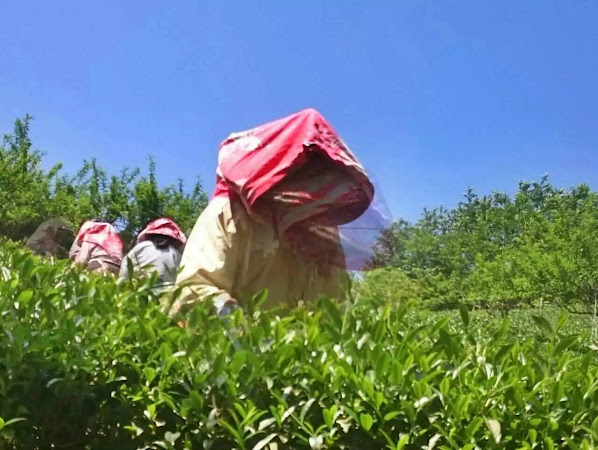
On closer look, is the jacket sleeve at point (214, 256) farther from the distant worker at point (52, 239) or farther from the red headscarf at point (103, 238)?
the distant worker at point (52, 239)

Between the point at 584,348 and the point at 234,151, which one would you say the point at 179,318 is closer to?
the point at 234,151

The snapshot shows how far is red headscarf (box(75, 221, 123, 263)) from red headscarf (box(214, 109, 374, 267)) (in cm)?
580

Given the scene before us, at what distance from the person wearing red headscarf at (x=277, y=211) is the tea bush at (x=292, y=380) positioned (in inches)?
14.5

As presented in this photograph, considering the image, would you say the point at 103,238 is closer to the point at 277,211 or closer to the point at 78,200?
the point at 277,211

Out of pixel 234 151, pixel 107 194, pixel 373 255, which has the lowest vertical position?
pixel 373 255

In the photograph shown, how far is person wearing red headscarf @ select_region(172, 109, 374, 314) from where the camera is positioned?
2.23 m

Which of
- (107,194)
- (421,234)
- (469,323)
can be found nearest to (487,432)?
(469,323)

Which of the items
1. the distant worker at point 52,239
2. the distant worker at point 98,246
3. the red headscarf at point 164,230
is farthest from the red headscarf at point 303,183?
the distant worker at point 52,239

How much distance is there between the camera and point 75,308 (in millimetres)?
1926

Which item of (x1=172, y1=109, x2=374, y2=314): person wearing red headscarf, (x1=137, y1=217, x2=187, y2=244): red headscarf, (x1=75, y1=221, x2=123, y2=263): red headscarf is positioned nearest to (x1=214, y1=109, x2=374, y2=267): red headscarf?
(x1=172, y1=109, x2=374, y2=314): person wearing red headscarf

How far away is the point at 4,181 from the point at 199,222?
2427cm

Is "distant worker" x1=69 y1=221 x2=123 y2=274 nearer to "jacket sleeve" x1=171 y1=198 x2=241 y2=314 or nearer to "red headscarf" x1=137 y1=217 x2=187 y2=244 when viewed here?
"red headscarf" x1=137 y1=217 x2=187 y2=244

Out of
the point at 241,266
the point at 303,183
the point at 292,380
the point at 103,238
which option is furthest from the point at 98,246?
the point at 292,380

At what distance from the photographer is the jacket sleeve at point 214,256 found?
7.04ft
